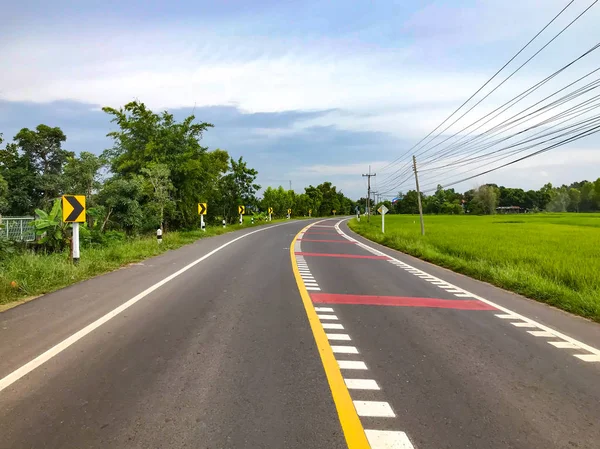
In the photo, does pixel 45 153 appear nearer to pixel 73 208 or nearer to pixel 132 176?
pixel 132 176

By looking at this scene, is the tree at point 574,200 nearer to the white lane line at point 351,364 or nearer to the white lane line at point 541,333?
the white lane line at point 541,333

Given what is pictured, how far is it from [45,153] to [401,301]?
117 feet

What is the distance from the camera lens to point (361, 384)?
152 inches

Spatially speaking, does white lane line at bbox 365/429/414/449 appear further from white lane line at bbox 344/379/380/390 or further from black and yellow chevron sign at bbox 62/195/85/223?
black and yellow chevron sign at bbox 62/195/85/223

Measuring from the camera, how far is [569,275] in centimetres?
989

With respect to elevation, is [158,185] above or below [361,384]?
above

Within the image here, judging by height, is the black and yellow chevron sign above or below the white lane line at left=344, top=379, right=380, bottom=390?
above

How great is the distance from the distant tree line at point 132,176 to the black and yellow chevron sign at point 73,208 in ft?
18.7

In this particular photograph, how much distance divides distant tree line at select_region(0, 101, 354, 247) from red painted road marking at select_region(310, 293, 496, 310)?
39.7 ft

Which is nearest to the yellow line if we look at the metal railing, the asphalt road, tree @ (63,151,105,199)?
the asphalt road

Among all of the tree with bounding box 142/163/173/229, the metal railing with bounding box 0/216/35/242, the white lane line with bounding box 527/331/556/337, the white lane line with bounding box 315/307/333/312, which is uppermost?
the tree with bounding box 142/163/173/229

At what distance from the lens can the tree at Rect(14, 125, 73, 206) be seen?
1239 inches

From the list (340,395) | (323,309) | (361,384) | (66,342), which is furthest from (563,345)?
(66,342)

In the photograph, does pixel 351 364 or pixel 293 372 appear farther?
pixel 351 364
